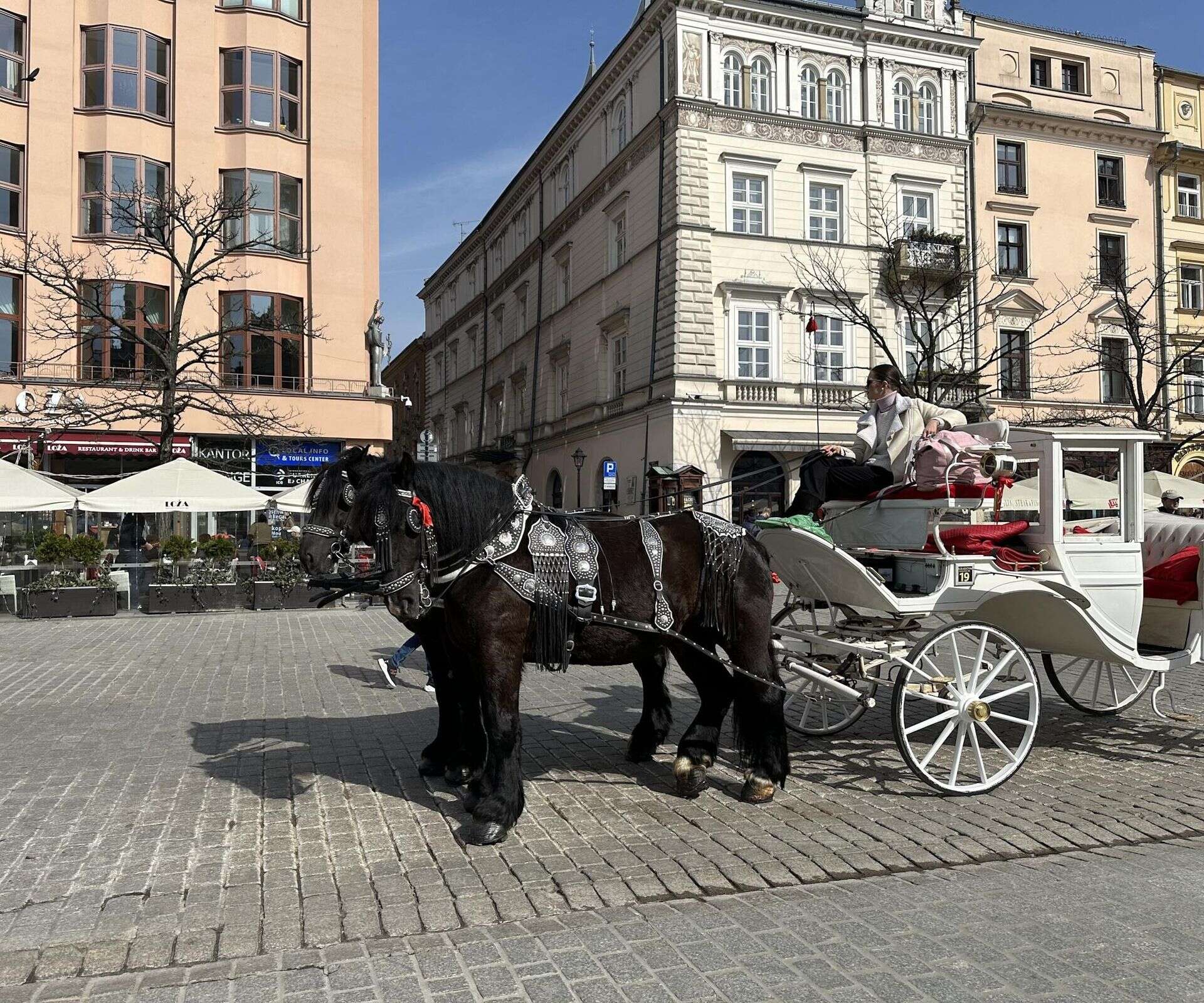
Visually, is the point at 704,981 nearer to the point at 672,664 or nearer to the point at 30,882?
the point at 30,882

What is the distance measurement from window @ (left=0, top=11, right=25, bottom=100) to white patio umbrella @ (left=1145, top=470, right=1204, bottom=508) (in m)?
27.4

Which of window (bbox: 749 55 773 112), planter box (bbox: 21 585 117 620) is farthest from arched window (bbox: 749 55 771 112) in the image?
planter box (bbox: 21 585 117 620)

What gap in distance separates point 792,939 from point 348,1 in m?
31.4

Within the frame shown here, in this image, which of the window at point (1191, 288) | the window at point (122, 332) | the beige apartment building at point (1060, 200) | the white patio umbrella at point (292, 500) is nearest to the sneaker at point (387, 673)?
the white patio umbrella at point (292, 500)

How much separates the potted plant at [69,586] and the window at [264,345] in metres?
11.1

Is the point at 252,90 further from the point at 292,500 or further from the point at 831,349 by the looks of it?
the point at 831,349

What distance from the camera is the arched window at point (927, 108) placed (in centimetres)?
3094

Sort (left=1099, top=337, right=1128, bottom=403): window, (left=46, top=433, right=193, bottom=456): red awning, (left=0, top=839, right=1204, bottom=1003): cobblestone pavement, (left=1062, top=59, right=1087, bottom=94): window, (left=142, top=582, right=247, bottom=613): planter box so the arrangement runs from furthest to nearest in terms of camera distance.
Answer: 1. (left=1062, top=59, right=1087, bottom=94): window
2. (left=1099, top=337, right=1128, bottom=403): window
3. (left=46, top=433, right=193, bottom=456): red awning
4. (left=142, top=582, right=247, bottom=613): planter box
5. (left=0, top=839, right=1204, bottom=1003): cobblestone pavement

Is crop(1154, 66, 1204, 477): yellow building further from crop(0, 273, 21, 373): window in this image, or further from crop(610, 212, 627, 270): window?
crop(0, 273, 21, 373): window

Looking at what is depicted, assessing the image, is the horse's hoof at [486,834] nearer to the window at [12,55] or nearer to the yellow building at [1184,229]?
the window at [12,55]

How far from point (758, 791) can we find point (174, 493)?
45.0 ft

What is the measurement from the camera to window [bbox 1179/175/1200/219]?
35469 mm

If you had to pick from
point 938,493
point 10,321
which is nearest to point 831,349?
point 10,321

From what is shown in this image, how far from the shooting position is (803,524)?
5691 mm
